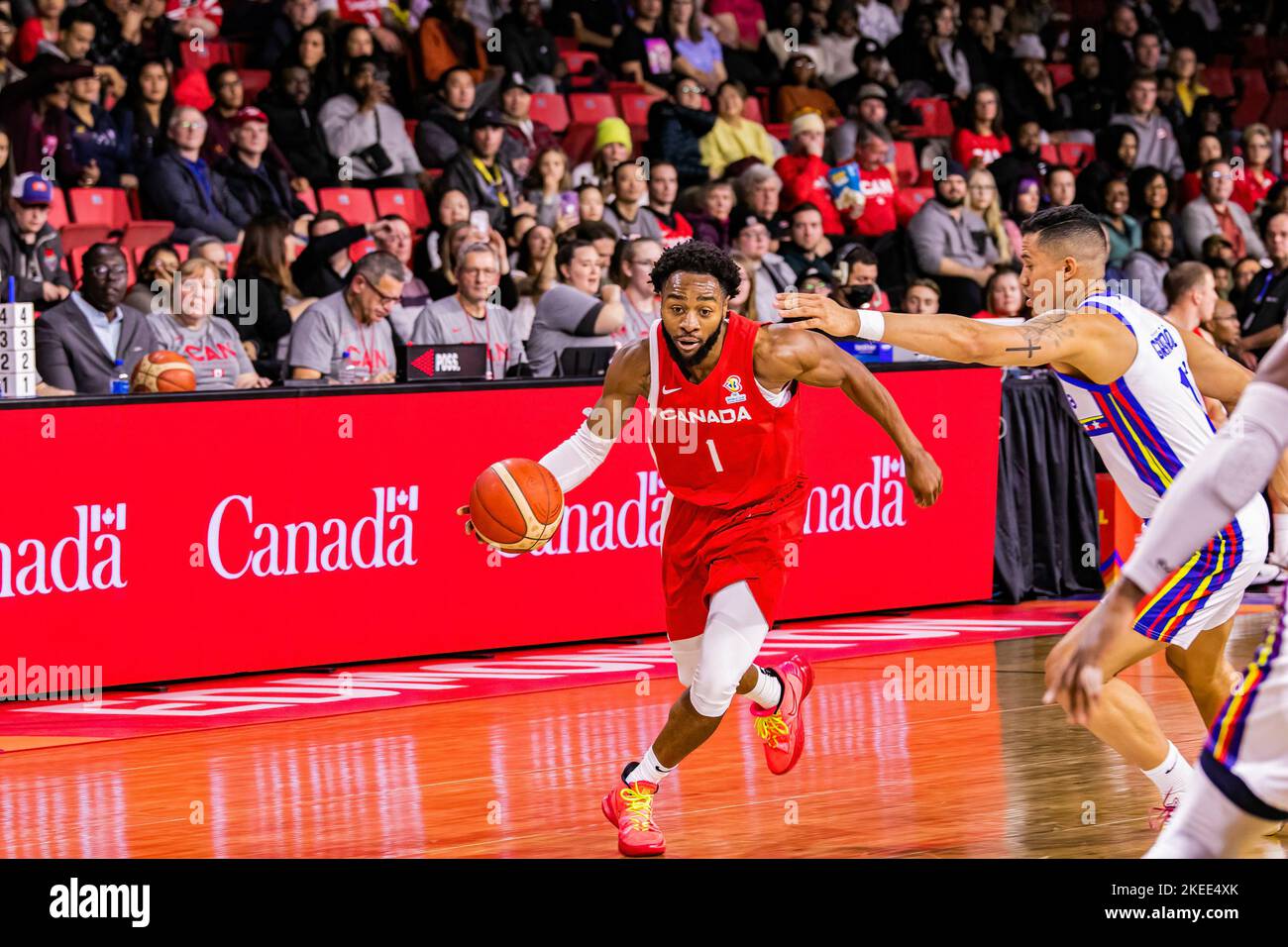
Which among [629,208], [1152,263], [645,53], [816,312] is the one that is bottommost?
[816,312]

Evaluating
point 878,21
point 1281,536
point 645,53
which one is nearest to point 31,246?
point 645,53

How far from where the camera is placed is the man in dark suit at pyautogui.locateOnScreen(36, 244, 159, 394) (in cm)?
1022

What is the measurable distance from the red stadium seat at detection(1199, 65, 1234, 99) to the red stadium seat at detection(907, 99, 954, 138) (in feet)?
13.1

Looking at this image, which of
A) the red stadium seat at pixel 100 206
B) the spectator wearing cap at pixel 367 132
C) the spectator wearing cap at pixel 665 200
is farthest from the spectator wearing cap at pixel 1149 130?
the red stadium seat at pixel 100 206

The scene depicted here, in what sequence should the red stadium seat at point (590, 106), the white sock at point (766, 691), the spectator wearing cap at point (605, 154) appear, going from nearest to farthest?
the white sock at point (766, 691) → the spectator wearing cap at point (605, 154) → the red stadium seat at point (590, 106)

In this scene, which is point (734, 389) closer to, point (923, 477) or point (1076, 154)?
point (923, 477)

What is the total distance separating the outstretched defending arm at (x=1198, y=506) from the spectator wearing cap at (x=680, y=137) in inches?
479

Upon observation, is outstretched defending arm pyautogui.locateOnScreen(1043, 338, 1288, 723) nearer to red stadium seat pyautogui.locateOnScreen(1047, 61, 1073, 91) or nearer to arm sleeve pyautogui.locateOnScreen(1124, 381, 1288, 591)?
arm sleeve pyautogui.locateOnScreen(1124, 381, 1288, 591)

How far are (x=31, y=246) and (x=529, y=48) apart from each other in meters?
5.68

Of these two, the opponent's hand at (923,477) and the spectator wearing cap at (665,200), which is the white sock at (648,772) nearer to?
the opponent's hand at (923,477)

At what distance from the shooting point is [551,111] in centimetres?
1584

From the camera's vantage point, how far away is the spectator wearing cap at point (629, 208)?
13.5 metres
